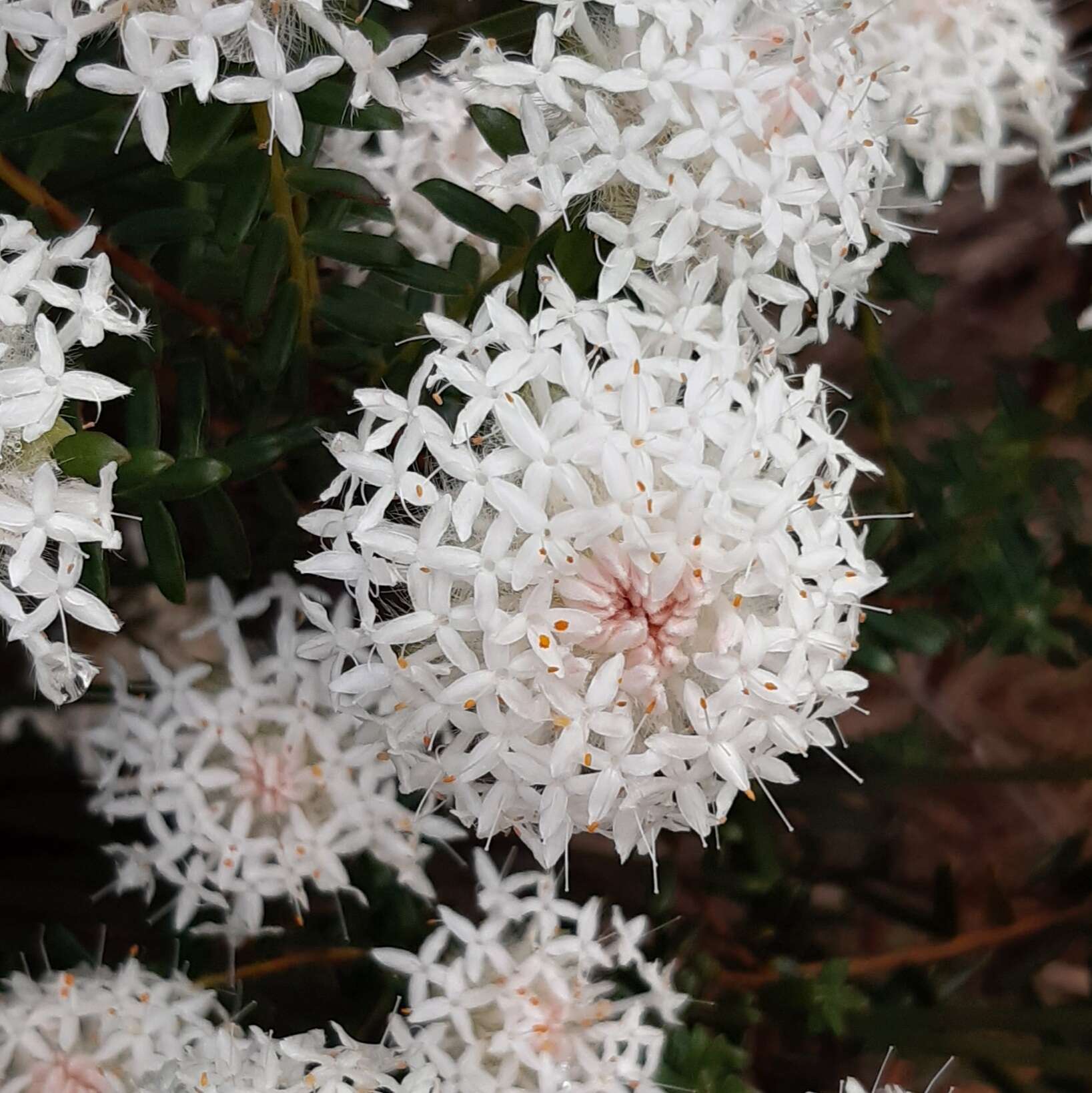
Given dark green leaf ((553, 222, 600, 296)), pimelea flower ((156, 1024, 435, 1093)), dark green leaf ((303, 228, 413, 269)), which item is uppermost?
dark green leaf ((553, 222, 600, 296))

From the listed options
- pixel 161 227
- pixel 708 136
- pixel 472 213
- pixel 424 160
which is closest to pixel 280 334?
pixel 161 227

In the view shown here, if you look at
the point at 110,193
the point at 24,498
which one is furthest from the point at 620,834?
the point at 110,193

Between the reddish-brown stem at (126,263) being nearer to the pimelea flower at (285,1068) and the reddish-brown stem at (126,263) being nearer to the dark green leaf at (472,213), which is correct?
the dark green leaf at (472,213)

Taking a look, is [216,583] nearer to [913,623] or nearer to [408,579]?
[408,579]

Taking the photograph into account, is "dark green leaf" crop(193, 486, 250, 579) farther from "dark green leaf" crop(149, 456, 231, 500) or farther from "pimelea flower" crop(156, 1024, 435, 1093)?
"pimelea flower" crop(156, 1024, 435, 1093)

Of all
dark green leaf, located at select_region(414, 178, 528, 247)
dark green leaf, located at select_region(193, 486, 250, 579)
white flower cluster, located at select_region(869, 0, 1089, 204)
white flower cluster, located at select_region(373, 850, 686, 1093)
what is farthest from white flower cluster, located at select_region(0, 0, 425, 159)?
white flower cluster, located at select_region(373, 850, 686, 1093)

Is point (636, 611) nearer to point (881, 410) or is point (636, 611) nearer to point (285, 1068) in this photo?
point (285, 1068)
